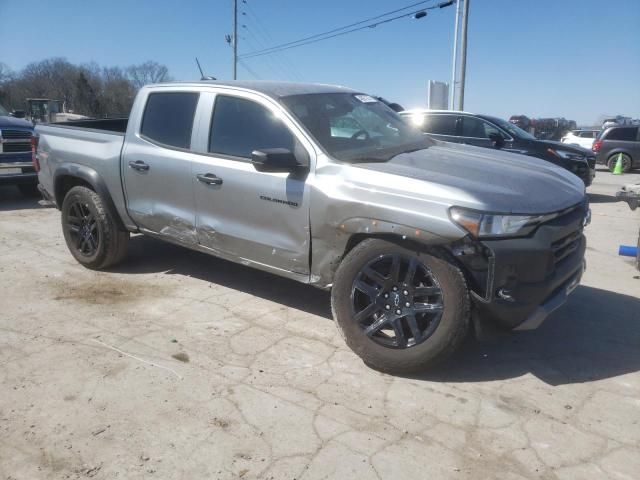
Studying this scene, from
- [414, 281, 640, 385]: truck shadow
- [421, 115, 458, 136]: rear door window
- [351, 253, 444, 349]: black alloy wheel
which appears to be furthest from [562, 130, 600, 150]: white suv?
[351, 253, 444, 349]: black alloy wheel

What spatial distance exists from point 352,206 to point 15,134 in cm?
802

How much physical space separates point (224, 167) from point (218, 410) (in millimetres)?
1900

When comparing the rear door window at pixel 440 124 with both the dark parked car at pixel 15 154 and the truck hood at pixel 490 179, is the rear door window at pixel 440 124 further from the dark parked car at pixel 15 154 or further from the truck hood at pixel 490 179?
the dark parked car at pixel 15 154

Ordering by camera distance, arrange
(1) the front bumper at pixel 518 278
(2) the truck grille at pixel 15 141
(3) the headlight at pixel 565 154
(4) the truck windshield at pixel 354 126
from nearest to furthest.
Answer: (1) the front bumper at pixel 518 278
(4) the truck windshield at pixel 354 126
(2) the truck grille at pixel 15 141
(3) the headlight at pixel 565 154

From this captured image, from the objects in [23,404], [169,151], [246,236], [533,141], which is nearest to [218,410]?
[23,404]

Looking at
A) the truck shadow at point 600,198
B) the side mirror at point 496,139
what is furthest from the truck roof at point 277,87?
the truck shadow at point 600,198

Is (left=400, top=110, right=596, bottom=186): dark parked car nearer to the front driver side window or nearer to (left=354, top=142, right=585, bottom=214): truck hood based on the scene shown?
(left=354, top=142, right=585, bottom=214): truck hood

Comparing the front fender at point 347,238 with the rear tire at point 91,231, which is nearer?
the front fender at point 347,238

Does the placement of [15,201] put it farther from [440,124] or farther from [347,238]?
[347,238]

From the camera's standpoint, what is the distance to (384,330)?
3.82m

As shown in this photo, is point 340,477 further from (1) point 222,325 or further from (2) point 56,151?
(2) point 56,151

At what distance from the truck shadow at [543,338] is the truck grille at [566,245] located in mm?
622

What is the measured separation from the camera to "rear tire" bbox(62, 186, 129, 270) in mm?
5184

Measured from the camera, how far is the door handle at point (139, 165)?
4715mm
